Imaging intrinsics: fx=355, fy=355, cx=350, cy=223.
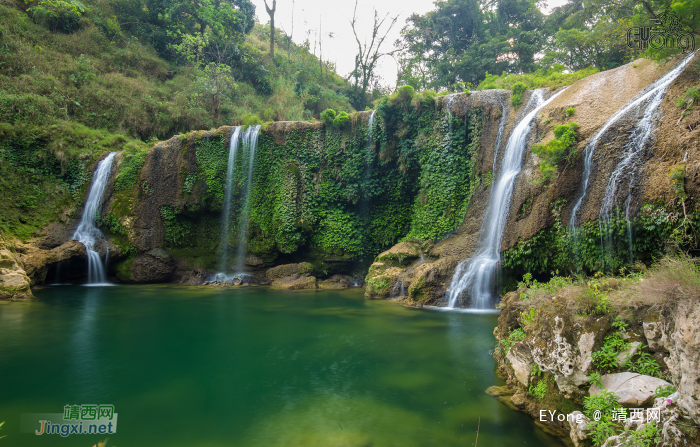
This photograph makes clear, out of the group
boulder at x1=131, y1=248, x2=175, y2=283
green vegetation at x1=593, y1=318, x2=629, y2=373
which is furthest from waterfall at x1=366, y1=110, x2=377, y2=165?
green vegetation at x1=593, y1=318, x2=629, y2=373

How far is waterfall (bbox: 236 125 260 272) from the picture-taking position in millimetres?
17406

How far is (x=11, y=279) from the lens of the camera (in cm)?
1160

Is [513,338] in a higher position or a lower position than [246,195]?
lower

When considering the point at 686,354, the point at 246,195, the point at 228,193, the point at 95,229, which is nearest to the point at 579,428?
the point at 686,354

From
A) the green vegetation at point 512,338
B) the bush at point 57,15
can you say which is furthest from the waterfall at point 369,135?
the bush at point 57,15

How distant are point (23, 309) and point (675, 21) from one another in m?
18.4

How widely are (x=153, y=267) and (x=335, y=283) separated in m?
8.61

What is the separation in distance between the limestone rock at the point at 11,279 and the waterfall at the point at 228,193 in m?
7.29

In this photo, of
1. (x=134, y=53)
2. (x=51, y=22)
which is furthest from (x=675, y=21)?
(x=51, y=22)

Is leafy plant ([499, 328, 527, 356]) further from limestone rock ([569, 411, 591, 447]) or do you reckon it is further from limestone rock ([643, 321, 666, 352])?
limestone rock ([643, 321, 666, 352])

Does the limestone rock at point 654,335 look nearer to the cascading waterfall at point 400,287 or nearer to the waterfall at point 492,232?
the waterfall at point 492,232

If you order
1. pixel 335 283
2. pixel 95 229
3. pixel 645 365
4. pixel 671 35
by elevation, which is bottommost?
pixel 335 283

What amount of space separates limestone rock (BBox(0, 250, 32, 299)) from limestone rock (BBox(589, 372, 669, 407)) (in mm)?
15525

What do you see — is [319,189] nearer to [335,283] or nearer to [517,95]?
[335,283]
